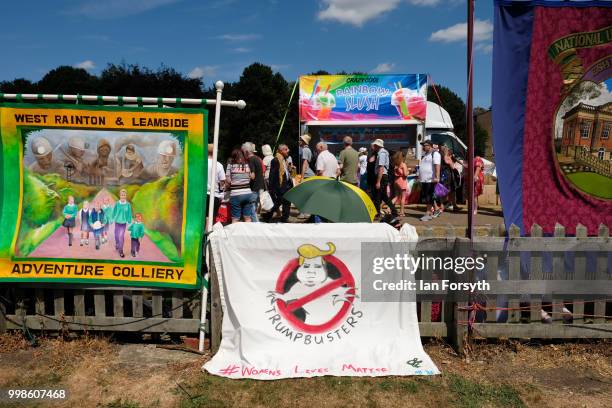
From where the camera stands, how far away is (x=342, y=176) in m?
9.75

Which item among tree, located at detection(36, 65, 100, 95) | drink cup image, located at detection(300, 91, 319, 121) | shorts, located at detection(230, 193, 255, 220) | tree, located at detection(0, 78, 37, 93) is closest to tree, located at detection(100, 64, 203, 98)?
tree, located at detection(36, 65, 100, 95)

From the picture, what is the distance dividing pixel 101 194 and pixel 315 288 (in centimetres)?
233

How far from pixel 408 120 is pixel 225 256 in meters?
13.8

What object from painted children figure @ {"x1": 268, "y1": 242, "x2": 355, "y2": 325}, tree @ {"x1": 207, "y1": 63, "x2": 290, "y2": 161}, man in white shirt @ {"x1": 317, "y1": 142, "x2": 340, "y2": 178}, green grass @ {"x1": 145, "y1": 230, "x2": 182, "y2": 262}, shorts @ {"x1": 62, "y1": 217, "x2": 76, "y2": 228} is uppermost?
tree @ {"x1": 207, "y1": 63, "x2": 290, "y2": 161}

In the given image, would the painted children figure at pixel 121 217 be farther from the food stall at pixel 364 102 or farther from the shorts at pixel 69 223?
the food stall at pixel 364 102

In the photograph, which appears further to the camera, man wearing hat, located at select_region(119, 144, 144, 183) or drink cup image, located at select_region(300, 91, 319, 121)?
drink cup image, located at select_region(300, 91, 319, 121)

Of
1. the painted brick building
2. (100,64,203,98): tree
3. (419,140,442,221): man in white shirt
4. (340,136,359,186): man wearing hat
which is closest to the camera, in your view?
the painted brick building

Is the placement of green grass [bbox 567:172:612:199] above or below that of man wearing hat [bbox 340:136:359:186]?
below

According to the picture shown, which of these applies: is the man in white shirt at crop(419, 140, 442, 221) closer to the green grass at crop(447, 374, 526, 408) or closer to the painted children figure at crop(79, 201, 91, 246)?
the green grass at crop(447, 374, 526, 408)

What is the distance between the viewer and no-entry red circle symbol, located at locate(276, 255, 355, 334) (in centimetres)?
424

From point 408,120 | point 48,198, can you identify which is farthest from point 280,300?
point 408,120

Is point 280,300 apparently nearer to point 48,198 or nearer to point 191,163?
point 191,163

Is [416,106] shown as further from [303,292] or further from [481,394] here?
[481,394]

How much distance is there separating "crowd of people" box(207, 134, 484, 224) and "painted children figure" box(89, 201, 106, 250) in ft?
9.85
